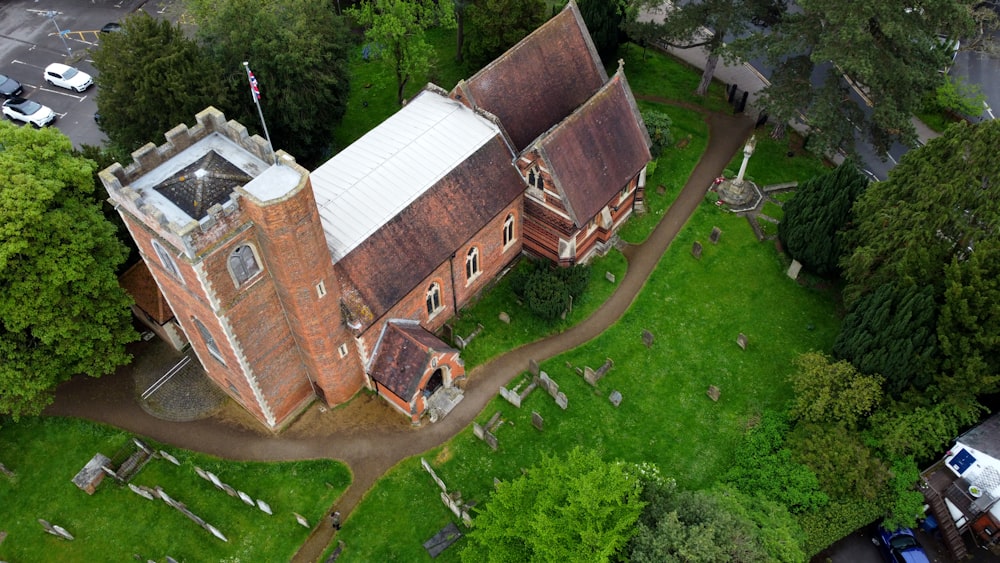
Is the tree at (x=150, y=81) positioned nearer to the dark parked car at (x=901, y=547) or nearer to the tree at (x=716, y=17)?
the tree at (x=716, y=17)

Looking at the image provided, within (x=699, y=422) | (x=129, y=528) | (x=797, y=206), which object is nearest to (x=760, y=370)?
(x=699, y=422)

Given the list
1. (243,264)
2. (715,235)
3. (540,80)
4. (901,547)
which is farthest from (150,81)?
(901,547)

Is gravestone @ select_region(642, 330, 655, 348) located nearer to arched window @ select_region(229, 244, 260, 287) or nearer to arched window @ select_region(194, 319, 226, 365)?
arched window @ select_region(229, 244, 260, 287)

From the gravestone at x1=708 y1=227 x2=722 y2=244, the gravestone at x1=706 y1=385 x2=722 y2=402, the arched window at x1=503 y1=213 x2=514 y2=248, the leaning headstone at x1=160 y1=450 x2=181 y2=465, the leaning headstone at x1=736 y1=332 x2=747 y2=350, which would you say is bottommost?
the leaning headstone at x1=160 y1=450 x2=181 y2=465

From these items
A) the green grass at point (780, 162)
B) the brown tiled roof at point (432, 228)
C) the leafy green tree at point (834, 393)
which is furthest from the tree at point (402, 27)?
the leafy green tree at point (834, 393)

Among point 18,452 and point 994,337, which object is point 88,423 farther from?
point 994,337

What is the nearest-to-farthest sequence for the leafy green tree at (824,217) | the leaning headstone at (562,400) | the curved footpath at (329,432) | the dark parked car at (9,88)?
1. the curved footpath at (329,432)
2. the leaning headstone at (562,400)
3. the leafy green tree at (824,217)
4. the dark parked car at (9,88)

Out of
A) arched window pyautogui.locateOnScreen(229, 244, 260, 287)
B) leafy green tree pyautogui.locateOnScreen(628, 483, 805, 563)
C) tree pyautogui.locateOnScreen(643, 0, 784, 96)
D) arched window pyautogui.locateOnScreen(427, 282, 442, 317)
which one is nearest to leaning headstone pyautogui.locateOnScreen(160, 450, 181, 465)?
arched window pyautogui.locateOnScreen(229, 244, 260, 287)
